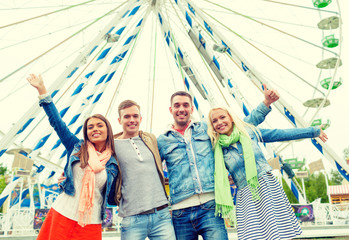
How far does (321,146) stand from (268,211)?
4.74 metres

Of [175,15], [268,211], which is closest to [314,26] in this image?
[175,15]

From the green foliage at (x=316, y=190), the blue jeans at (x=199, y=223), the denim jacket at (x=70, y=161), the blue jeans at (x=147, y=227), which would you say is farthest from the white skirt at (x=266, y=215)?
the green foliage at (x=316, y=190)

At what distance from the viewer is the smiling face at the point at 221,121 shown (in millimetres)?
2936

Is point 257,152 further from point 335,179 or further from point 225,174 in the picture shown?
point 335,179

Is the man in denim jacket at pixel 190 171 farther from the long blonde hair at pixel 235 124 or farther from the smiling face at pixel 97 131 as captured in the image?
the smiling face at pixel 97 131

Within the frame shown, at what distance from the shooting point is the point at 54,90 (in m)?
7.16

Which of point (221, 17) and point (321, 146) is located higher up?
point (221, 17)

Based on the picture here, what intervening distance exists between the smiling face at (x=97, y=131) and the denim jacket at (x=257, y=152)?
117 centimetres

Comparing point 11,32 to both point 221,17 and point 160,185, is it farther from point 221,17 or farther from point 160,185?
point 160,185

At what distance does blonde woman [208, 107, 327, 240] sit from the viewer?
2514 millimetres

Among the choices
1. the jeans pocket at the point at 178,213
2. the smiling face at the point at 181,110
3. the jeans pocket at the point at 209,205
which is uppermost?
the smiling face at the point at 181,110

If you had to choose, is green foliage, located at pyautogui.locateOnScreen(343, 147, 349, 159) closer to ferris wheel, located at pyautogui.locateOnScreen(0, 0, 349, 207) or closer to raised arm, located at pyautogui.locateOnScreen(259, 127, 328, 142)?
ferris wheel, located at pyautogui.locateOnScreen(0, 0, 349, 207)

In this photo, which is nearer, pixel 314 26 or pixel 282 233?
pixel 282 233

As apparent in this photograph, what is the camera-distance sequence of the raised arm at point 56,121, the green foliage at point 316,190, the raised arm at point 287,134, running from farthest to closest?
1. the green foliage at point 316,190
2. the raised arm at point 287,134
3. the raised arm at point 56,121
